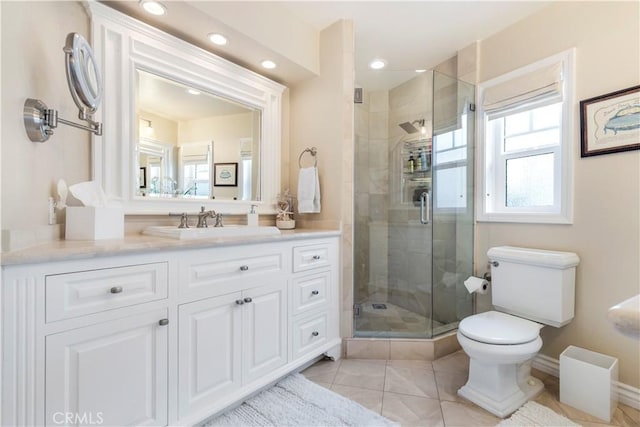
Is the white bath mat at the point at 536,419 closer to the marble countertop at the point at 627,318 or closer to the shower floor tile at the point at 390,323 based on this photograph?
the shower floor tile at the point at 390,323

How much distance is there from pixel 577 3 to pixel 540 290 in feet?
5.74

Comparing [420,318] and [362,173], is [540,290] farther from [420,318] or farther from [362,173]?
[362,173]

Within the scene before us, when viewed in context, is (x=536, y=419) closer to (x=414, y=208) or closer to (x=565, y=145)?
(x=565, y=145)

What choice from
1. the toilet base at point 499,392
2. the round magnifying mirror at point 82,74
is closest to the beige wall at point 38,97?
the round magnifying mirror at point 82,74

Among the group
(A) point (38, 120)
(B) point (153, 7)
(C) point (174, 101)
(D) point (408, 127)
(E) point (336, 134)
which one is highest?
(B) point (153, 7)

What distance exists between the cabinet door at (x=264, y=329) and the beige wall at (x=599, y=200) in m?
1.74

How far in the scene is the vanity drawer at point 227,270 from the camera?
1323mm

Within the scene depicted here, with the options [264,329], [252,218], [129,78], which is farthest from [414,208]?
[129,78]

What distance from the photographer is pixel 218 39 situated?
1855 millimetres

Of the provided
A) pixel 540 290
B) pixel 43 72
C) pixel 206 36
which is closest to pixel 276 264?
pixel 43 72

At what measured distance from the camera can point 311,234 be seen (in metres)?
1.84

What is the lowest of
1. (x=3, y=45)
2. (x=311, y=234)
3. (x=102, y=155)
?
(x=311, y=234)

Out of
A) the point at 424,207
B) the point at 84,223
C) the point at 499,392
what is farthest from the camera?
the point at 424,207

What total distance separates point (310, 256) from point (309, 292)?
23 centimetres
